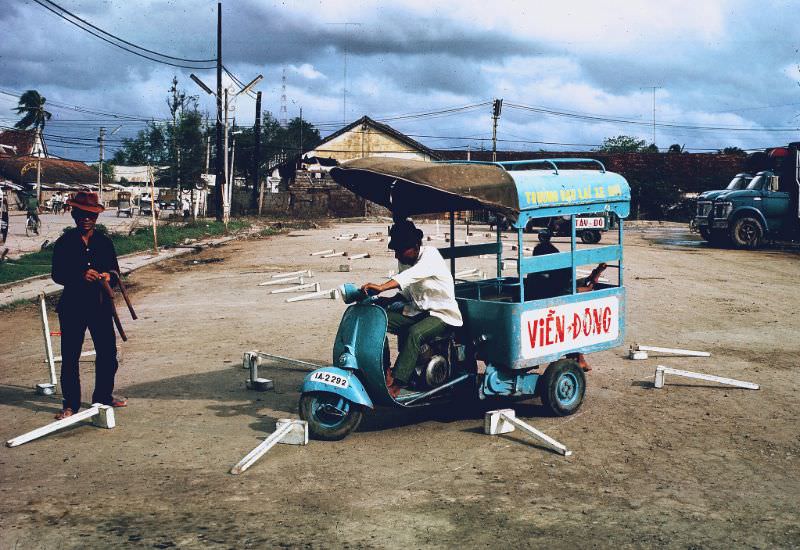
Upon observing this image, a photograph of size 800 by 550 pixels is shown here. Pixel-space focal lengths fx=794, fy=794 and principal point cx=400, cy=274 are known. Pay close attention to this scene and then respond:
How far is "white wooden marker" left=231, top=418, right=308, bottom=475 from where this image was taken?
211 inches

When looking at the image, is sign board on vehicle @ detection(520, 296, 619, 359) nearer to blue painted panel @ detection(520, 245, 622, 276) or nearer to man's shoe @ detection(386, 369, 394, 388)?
Result: blue painted panel @ detection(520, 245, 622, 276)

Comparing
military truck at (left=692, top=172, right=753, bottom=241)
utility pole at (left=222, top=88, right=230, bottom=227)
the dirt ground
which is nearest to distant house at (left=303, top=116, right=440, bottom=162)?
utility pole at (left=222, top=88, right=230, bottom=227)

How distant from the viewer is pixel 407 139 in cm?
6225

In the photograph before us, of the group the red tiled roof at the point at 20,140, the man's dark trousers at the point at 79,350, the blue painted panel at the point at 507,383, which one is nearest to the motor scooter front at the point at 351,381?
the blue painted panel at the point at 507,383

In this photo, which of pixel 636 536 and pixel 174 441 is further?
pixel 174 441

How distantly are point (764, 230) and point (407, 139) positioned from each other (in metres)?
40.1

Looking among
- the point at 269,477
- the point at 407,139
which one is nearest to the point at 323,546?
the point at 269,477

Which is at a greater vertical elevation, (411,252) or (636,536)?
(411,252)

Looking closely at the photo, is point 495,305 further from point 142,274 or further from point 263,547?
point 142,274

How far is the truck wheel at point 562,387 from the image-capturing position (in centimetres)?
660

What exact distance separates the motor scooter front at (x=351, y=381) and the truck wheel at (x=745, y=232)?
71.5 ft

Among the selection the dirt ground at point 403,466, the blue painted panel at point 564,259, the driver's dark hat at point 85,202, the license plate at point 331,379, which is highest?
the driver's dark hat at point 85,202

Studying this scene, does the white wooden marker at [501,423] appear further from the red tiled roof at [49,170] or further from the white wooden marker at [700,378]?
the red tiled roof at [49,170]

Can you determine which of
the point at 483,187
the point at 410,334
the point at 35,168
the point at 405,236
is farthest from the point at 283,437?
the point at 35,168
